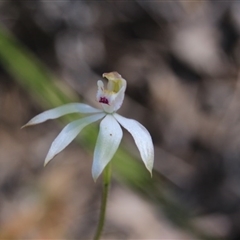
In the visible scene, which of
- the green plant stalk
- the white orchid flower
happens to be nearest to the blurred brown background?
the green plant stalk

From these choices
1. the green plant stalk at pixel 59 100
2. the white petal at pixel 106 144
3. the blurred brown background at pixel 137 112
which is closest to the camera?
the white petal at pixel 106 144

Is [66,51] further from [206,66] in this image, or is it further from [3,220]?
[3,220]

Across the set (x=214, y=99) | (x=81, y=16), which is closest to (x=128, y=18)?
(x=81, y=16)

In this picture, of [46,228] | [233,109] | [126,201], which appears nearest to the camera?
[46,228]

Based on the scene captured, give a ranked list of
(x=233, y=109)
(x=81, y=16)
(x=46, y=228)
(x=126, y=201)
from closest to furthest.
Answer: (x=46, y=228)
(x=126, y=201)
(x=233, y=109)
(x=81, y=16)

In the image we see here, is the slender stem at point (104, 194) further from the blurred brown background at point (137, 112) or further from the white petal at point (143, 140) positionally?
the blurred brown background at point (137, 112)

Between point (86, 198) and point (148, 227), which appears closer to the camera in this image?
point (148, 227)

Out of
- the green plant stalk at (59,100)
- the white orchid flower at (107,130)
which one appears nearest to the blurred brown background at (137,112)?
the green plant stalk at (59,100)
